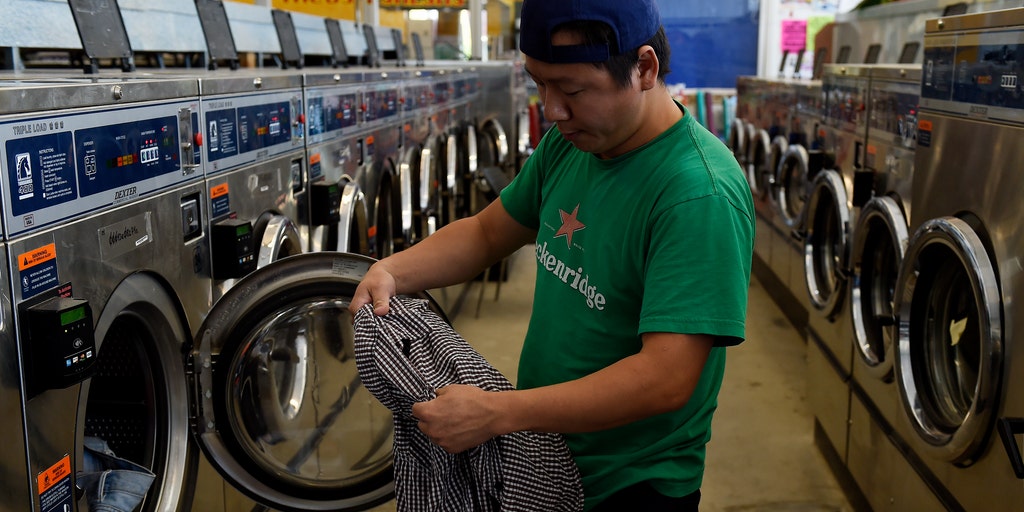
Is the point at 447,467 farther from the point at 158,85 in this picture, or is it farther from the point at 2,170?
the point at 158,85

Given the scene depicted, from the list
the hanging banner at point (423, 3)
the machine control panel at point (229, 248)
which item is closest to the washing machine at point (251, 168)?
the machine control panel at point (229, 248)

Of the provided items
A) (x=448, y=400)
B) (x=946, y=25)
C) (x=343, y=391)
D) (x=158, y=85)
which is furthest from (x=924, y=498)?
(x=158, y=85)

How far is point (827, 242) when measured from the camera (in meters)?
4.56

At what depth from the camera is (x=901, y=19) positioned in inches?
262

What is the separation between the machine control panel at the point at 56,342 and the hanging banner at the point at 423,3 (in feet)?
26.0

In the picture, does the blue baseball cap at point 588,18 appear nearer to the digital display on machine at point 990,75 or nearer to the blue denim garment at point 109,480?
the digital display on machine at point 990,75

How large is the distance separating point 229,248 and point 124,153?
0.54 meters

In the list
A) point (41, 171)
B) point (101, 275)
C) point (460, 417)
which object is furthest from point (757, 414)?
point (41, 171)

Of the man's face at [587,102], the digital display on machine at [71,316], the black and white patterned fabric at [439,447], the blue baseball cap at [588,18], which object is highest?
the blue baseball cap at [588,18]

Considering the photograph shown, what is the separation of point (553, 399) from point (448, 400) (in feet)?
0.48

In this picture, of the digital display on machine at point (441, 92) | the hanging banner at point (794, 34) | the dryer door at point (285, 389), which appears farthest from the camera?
the hanging banner at point (794, 34)

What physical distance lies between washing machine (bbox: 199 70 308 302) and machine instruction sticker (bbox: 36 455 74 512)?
0.79 metres

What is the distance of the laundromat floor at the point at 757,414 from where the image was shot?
3602mm

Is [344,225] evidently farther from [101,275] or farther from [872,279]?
[872,279]
